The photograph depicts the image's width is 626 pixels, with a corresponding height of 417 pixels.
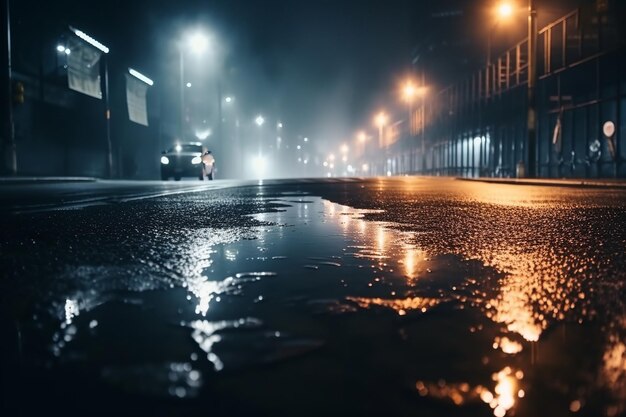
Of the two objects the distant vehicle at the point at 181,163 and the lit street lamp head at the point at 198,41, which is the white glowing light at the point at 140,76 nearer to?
the lit street lamp head at the point at 198,41

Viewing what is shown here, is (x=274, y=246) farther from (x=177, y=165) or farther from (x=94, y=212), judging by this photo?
(x=177, y=165)

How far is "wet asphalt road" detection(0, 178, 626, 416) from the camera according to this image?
5.28ft

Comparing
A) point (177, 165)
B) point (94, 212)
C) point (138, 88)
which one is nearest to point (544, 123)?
point (177, 165)

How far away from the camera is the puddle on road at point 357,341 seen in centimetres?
163

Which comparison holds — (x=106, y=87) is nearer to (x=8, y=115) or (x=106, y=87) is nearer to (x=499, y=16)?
(x=8, y=115)

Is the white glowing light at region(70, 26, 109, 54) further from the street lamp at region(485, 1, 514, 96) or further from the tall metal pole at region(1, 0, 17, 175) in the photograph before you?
the street lamp at region(485, 1, 514, 96)

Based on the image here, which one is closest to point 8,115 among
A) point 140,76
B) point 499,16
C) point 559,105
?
point 140,76

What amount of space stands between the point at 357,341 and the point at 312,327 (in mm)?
234

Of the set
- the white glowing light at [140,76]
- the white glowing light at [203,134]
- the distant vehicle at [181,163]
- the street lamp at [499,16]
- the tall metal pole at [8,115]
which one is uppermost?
the street lamp at [499,16]

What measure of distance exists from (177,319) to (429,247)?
277 centimetres

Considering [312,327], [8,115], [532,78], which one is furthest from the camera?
[532,78]

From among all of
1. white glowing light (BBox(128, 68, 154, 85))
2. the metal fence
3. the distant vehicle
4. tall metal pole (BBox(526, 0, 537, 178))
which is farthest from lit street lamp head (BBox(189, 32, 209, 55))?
tall metal pole (BBox(526, 0, 537, 178))

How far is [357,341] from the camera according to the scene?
83.4 inches

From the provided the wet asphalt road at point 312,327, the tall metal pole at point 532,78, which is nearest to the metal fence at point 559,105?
the tall metal pole at point 532,78
